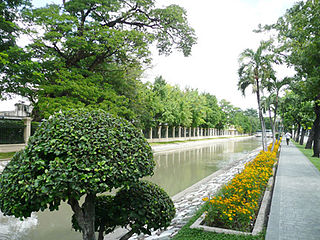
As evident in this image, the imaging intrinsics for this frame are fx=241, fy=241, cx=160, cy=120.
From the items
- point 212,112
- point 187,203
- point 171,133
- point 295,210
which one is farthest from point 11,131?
point 212,112

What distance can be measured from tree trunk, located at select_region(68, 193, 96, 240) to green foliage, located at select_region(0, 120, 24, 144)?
15.3 m

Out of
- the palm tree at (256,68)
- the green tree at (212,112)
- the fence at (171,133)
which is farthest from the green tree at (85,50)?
the green tree at (212,112)

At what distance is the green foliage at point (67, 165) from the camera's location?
270 cm

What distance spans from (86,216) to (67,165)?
1058mm

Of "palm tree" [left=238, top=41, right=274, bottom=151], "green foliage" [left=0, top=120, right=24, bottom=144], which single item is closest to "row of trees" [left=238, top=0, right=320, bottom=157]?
"palm tree" [left=238, top=41, right=274, bottom=151]

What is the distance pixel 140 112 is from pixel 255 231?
17.0 m

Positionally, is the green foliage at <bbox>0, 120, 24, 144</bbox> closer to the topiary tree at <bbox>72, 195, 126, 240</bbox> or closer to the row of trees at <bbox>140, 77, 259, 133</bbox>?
the row of trees at <bbox>140, 77, 259, 133</bbox>

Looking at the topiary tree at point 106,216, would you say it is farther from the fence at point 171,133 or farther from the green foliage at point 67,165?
the fence at point 171,133

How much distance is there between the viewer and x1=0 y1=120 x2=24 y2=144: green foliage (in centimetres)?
1580

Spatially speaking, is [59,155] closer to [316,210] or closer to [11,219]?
[11,219]

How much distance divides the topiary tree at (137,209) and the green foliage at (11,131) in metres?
15.0

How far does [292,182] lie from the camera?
891cm

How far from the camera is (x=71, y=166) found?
108 inches

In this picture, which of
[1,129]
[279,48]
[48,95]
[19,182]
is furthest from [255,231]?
[1,129]
